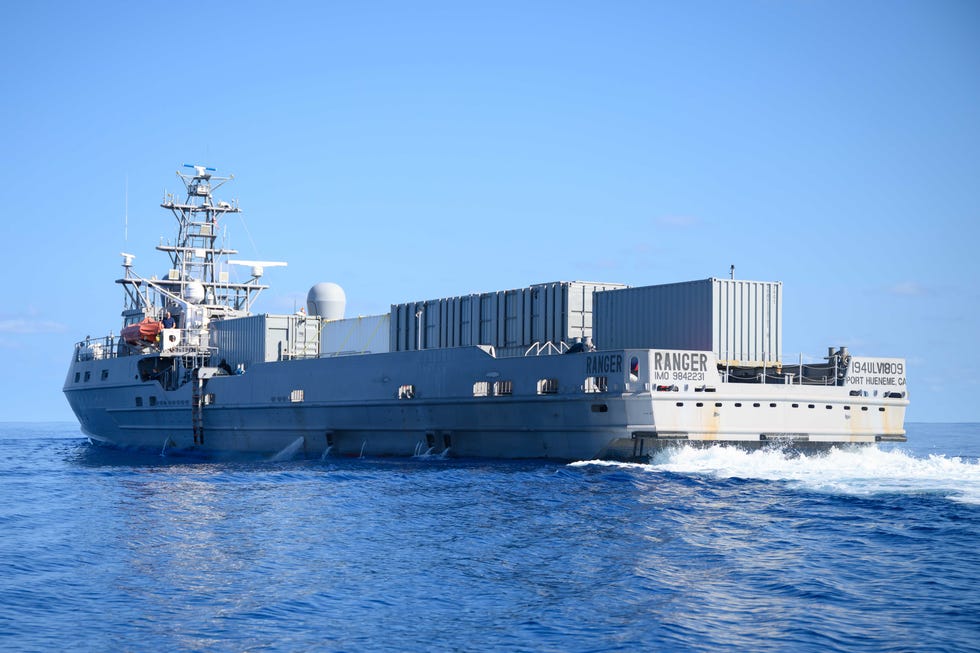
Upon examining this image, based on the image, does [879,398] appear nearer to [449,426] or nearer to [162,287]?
[449,426]

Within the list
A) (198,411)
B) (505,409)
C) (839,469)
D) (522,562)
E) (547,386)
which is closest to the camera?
(522,562)

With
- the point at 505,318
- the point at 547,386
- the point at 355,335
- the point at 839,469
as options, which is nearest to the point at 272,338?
the point at 355,335

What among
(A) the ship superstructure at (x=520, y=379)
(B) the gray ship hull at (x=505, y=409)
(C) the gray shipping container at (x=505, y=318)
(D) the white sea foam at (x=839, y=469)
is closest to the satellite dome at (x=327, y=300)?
(A) the ship superstructure at (x=520, y=379)

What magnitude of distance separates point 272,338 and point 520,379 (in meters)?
13.9

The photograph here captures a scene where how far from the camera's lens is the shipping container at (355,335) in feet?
116

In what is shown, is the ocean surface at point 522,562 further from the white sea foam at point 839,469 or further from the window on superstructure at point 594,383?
the window on superstructure at point 594,383

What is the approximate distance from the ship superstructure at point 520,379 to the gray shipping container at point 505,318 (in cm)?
5

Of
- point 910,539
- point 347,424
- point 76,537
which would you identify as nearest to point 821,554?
point 910,539

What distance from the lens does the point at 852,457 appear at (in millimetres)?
24844

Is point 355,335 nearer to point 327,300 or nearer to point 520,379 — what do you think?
point 327,300

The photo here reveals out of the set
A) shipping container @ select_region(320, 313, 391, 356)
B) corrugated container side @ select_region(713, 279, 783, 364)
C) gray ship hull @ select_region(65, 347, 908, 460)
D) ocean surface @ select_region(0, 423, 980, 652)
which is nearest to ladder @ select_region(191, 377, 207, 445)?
gray ship hull @ select_region(65, 347, 908, 460)

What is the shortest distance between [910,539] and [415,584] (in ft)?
23.7

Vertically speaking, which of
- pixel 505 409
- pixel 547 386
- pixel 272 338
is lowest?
pixel 505 409

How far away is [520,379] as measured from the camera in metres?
26.1
